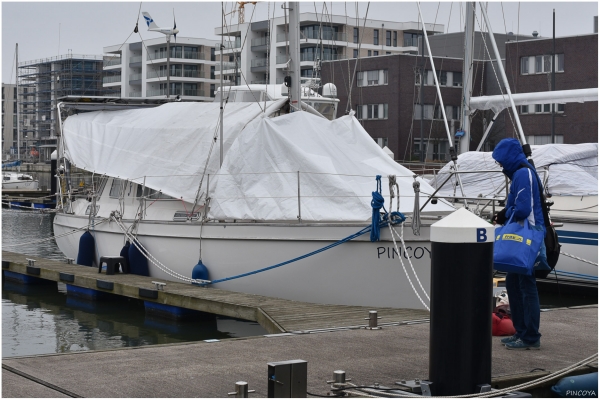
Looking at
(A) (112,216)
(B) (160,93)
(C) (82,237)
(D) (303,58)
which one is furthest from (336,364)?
(B) (160,93)

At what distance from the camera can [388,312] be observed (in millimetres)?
11547

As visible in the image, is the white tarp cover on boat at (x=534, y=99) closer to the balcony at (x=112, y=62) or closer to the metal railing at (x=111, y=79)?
the metal railing at (x=111, y=79)

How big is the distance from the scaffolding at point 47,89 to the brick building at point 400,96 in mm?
57286

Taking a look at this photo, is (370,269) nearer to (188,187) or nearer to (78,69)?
(188,187)

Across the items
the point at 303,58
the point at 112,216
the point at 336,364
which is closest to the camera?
the point at 336,364

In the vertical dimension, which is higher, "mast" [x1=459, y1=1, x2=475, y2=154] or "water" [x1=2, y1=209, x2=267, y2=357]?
"mast" [x1=459, y1=1, x2=475, y2=154]

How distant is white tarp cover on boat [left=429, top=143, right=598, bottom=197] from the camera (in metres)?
19.3

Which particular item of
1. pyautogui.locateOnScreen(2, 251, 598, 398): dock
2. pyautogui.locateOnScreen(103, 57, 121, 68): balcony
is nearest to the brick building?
pyautogui.locateOnScreen(2, 251, 598, 398): dock

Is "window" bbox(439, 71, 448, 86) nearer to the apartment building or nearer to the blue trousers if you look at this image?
the blue trousers

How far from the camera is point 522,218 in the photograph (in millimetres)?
7766

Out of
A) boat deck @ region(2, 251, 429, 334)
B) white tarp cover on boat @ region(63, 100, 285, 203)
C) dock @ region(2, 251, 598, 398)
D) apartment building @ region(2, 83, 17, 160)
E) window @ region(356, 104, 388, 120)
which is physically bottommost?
boat deck @ region(2, 251, 429, 334)

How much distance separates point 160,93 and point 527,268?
89.3 m

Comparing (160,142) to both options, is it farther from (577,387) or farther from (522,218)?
(577,387)

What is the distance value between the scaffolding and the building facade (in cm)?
6981
